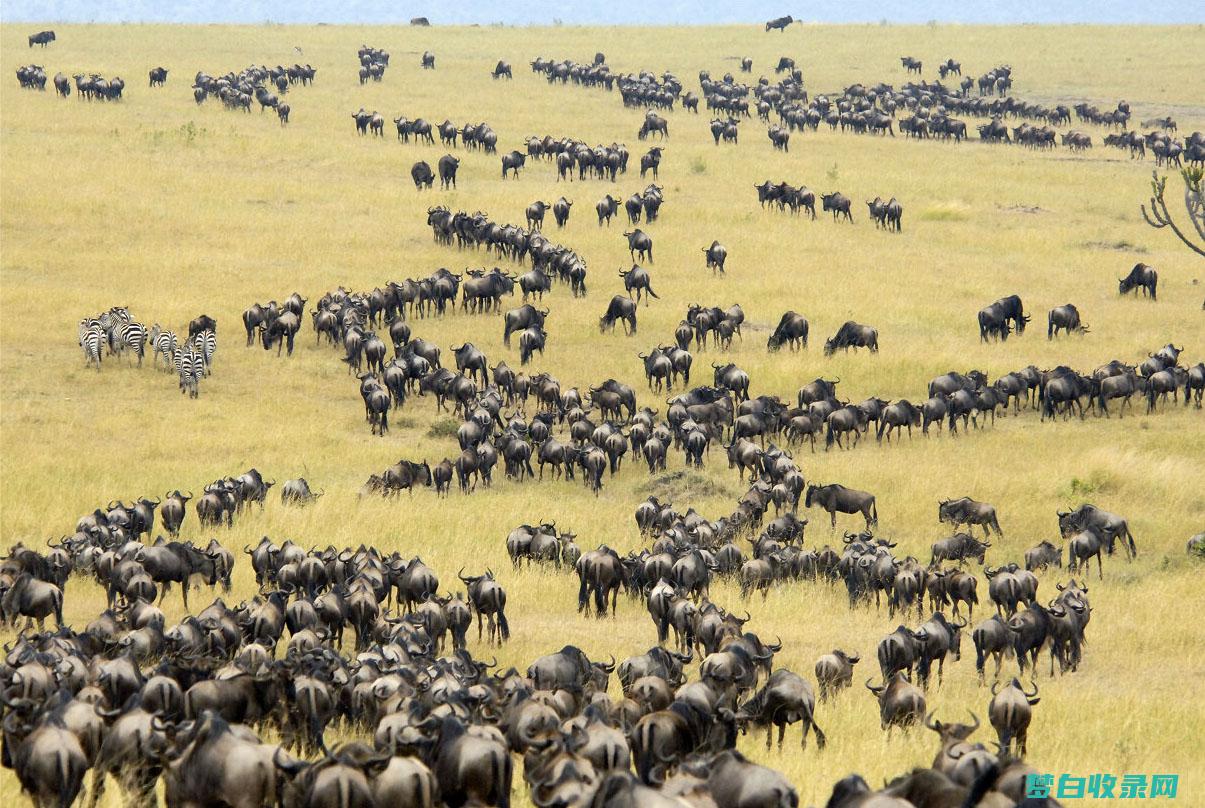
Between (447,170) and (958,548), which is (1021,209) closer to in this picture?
(447,170)

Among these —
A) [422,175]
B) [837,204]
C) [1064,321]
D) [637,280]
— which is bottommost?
[1064,321]

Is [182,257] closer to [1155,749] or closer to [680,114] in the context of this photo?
[1155,749]

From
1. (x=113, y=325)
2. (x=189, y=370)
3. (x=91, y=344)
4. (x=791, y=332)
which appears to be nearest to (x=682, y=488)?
(x=791, y=332)

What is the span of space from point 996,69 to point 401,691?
94.9m

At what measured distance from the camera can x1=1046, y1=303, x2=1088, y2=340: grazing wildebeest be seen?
3859 cm

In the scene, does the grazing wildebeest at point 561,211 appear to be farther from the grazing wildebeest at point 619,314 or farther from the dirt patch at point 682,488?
the dirt patch at point 682,488

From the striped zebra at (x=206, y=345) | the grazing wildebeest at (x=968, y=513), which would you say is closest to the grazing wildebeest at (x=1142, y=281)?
the grazing wildebeest at (x=968, y=513)

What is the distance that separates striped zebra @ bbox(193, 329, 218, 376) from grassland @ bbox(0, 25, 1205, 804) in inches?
23.3

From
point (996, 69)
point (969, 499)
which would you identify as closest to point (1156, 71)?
point (996, 69)

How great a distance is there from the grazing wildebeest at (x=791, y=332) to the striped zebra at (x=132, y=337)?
16.7m

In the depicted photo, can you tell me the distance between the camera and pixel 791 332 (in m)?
37.7

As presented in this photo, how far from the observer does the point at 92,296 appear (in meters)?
40.7

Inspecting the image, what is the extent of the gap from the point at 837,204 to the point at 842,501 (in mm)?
31122

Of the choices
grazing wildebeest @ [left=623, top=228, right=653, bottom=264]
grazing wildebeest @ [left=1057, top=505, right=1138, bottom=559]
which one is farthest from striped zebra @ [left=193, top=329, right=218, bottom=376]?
grazing wildebeest @ [left=1057, top=505, right=1138, bottom=559]
